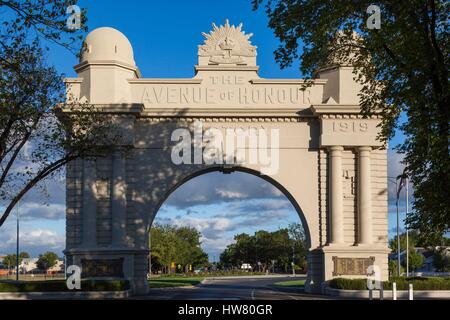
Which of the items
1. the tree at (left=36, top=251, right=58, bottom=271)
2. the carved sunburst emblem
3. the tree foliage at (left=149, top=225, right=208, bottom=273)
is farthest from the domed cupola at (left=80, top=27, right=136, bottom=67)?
the tree at (left=36, top=251, right=58, bottom=271)

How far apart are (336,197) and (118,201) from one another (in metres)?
12.0

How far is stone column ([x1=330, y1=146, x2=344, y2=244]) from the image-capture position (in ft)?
116

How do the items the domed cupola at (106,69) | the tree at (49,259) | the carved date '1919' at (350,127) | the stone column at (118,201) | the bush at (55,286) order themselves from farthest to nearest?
the tree at (49,259), the domed cupola at (106,69), the carved date '1919' at (350,127), the stone column at (118,201), the bush at (55,286)

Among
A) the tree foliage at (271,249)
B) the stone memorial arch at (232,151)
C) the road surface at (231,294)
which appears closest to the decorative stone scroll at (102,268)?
the stone memorial arch at (232,151)

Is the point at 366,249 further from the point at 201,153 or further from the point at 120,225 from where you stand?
the point at 120,225

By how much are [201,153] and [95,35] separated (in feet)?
29.8

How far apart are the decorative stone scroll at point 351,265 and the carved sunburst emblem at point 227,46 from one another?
12.4 metres

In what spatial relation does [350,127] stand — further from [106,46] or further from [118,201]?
[106,46]

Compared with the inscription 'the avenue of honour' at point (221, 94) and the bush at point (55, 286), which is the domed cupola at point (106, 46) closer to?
the inscription 'the avenue of honour' at point (221, 94)

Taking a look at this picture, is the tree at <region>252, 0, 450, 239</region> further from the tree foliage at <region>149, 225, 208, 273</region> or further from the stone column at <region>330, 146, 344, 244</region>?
the tree foliage at <region>149, 225, 208, 273</region>

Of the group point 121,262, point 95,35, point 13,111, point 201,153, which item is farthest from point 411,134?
point 95,35

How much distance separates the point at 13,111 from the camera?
2180 centimetres

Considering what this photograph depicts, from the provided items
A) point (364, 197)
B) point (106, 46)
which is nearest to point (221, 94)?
point (106, 46)

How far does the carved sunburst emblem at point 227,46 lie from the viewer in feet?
120
